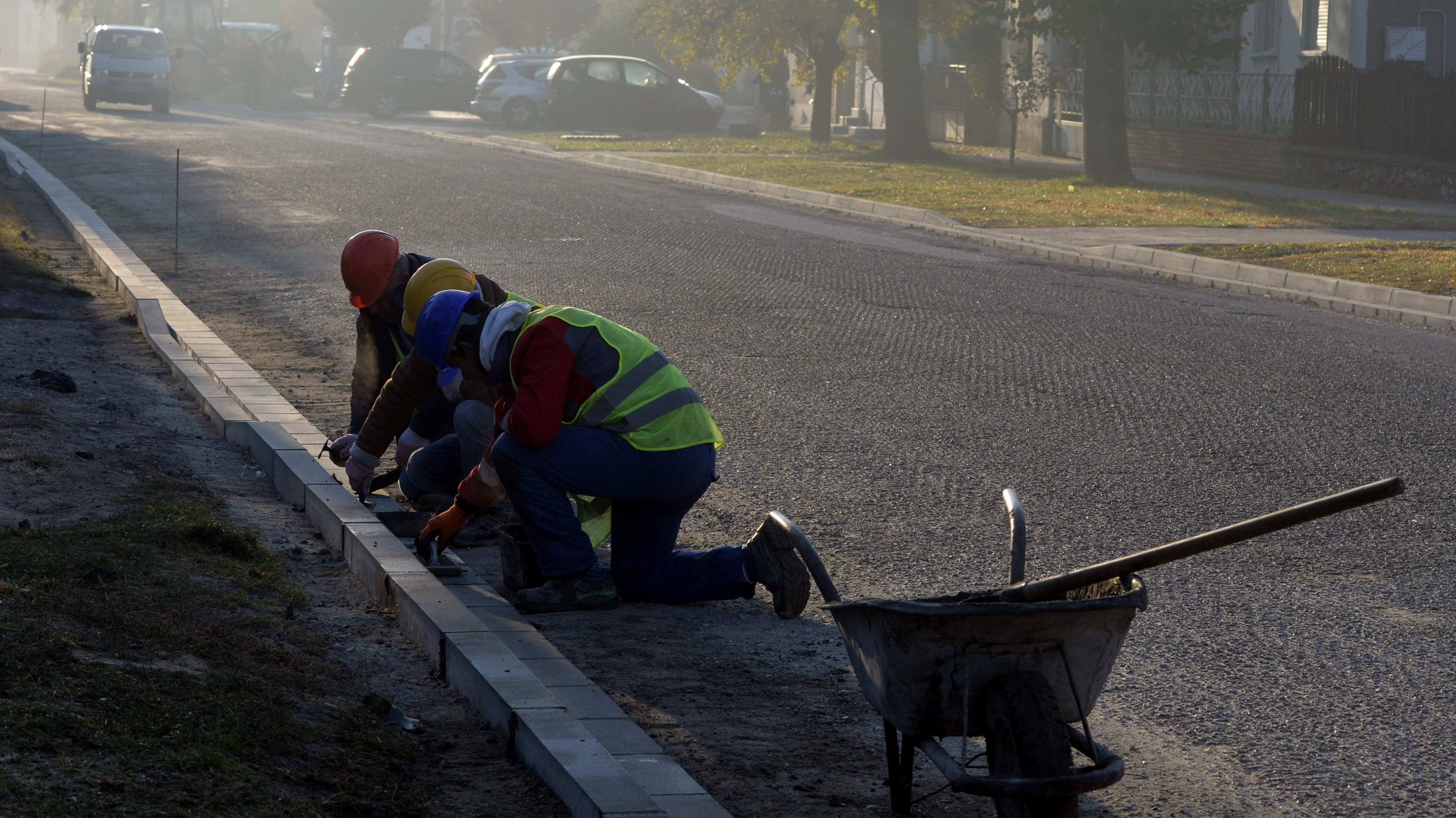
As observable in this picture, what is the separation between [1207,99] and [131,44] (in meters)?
26.1

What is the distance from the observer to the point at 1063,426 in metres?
7.70

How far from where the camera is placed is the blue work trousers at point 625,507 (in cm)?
478

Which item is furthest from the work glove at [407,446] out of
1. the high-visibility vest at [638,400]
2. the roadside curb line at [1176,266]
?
the roadside curb line at [1176,266]

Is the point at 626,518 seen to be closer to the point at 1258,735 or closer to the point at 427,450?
the point at 427,450

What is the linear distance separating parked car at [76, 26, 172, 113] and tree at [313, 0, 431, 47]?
2128cm

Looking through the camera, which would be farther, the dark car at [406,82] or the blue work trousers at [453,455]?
the dark car at [406,82]

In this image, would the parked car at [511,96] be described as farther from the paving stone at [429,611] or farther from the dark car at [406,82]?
the paving stone at [429,611]

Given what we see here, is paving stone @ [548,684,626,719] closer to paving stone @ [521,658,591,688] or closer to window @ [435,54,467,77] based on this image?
paving stone @ [521,658,591,688]

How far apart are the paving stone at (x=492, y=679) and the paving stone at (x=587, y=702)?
0.25 ft

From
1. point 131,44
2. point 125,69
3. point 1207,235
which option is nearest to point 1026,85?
point 1207,235

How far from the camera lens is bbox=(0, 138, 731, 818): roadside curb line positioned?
3475 millimetres

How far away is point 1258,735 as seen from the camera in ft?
13.2

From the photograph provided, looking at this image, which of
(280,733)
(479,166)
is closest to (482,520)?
(280,733)

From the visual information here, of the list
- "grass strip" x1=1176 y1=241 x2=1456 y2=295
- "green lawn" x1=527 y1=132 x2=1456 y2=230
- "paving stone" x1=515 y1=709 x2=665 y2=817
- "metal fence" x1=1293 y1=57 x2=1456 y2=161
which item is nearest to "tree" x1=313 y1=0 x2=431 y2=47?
"green lawn" x1=527 y1=132 x2=1456 y2=230
